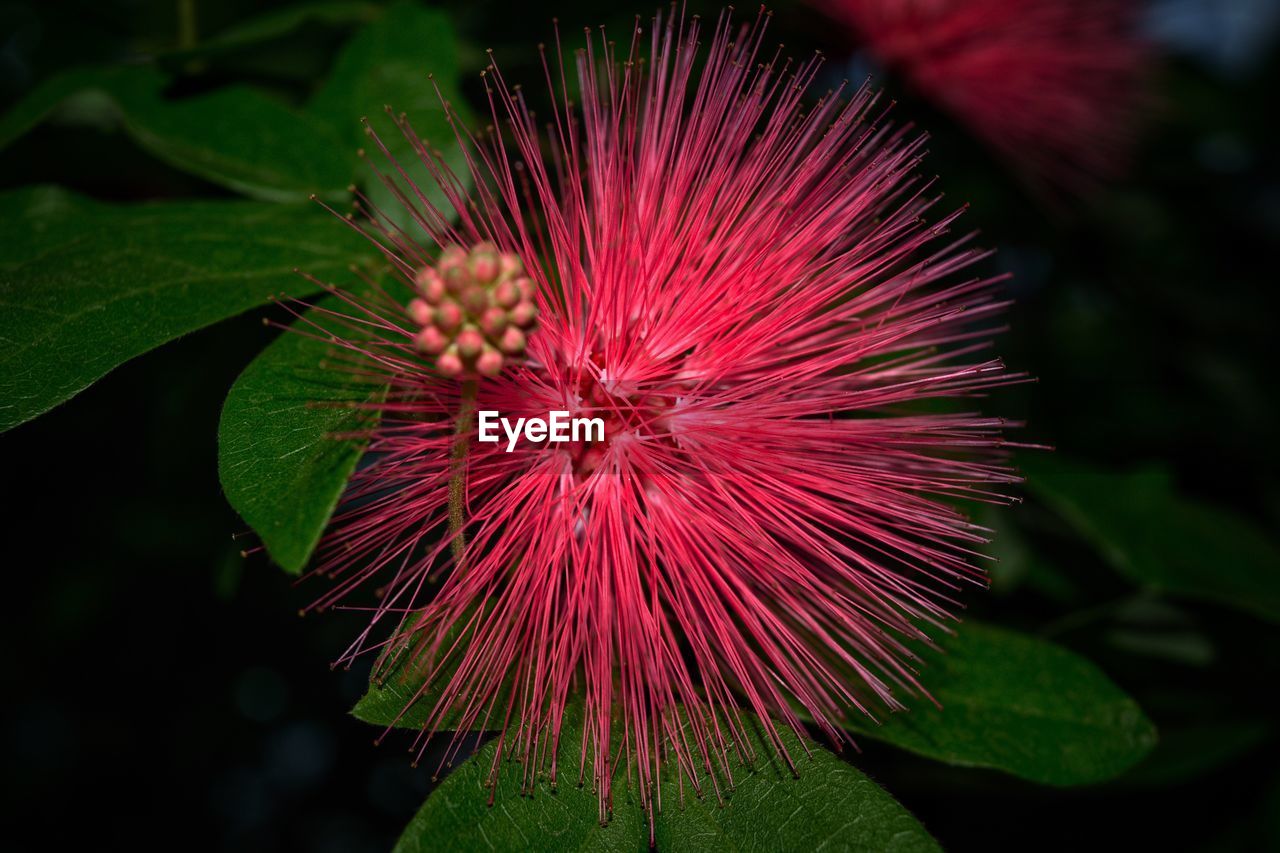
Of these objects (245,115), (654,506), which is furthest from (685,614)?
(245,115)

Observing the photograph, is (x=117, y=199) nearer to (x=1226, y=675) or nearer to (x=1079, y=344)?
(x=1226, y=675)

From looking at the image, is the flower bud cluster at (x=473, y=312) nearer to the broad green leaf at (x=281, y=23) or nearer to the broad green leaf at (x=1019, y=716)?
the broad green leaf at (x=1019, y=716)

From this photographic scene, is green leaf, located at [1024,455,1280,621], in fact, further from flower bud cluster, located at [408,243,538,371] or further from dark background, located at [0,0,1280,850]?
flower bud cluster, located at [408,243,538,371]

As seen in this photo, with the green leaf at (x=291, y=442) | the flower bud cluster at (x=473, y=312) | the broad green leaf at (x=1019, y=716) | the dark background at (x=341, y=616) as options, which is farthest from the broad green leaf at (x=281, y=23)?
the broad green leaf at (x=1019, y=716)

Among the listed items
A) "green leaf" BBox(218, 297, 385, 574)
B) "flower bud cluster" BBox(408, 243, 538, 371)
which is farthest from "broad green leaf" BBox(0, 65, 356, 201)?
"flower bud cluster" BBox(408, 243, 538, 371)

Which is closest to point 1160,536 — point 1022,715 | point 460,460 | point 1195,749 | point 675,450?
point 1195,749
